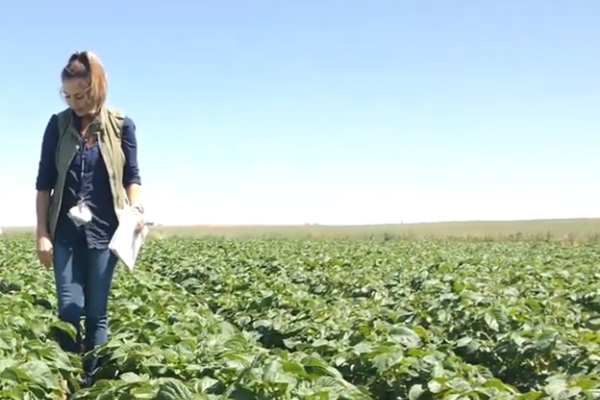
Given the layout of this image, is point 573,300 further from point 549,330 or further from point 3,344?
point 3,344

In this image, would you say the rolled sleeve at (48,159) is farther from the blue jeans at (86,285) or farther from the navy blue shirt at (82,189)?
the blue jeans at (86,285)

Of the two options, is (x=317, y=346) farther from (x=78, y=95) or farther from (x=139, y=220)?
(x=78, y=95)

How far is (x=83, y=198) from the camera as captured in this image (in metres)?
4.73

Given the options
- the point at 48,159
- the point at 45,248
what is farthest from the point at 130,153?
the point at 45,248

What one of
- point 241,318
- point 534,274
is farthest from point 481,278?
point 241,318

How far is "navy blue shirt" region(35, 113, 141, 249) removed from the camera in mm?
4719

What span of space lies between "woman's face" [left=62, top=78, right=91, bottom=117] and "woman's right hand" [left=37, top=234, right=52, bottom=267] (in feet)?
2.66

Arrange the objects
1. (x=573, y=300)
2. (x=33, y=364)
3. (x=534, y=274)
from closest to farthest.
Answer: (x=33, y=364) → (x=573, y=300) → (x=534, y=274)

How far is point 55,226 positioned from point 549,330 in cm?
314

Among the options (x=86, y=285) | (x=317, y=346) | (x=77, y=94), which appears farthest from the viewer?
(x=317, y=346)

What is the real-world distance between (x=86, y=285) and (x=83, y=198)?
543mm

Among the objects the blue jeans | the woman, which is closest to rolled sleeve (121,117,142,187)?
the woman

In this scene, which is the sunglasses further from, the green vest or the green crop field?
the green crop field

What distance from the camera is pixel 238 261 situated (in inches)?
581
